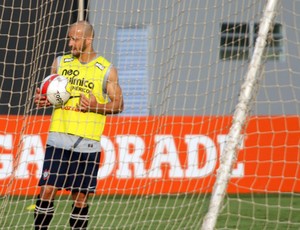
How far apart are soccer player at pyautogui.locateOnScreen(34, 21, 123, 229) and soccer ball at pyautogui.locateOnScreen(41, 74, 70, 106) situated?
0.14 ft

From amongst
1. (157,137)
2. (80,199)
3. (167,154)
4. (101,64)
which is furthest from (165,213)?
(101,64)

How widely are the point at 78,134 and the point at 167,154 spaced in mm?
3753

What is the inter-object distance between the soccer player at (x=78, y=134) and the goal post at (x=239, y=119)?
56.0 inches

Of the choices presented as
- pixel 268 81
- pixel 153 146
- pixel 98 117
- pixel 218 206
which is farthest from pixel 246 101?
pixel 268 81

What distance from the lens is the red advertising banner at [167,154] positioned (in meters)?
10.8

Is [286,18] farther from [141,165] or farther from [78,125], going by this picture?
[78,125]

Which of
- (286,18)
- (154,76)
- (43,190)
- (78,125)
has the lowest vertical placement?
(43,190)

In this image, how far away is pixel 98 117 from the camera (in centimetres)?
721

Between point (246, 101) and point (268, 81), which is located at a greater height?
point (268, 81)

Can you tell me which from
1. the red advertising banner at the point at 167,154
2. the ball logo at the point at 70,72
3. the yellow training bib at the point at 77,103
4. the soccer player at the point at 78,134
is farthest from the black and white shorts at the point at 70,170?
the red advertising banner at the point at 167,154

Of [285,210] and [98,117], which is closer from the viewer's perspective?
[98,117]

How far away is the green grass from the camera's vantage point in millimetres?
8617

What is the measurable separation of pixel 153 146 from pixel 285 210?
1699 millimetres

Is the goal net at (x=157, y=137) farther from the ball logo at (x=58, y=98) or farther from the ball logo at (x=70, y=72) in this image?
the ball logo at (x=58, y=98)
